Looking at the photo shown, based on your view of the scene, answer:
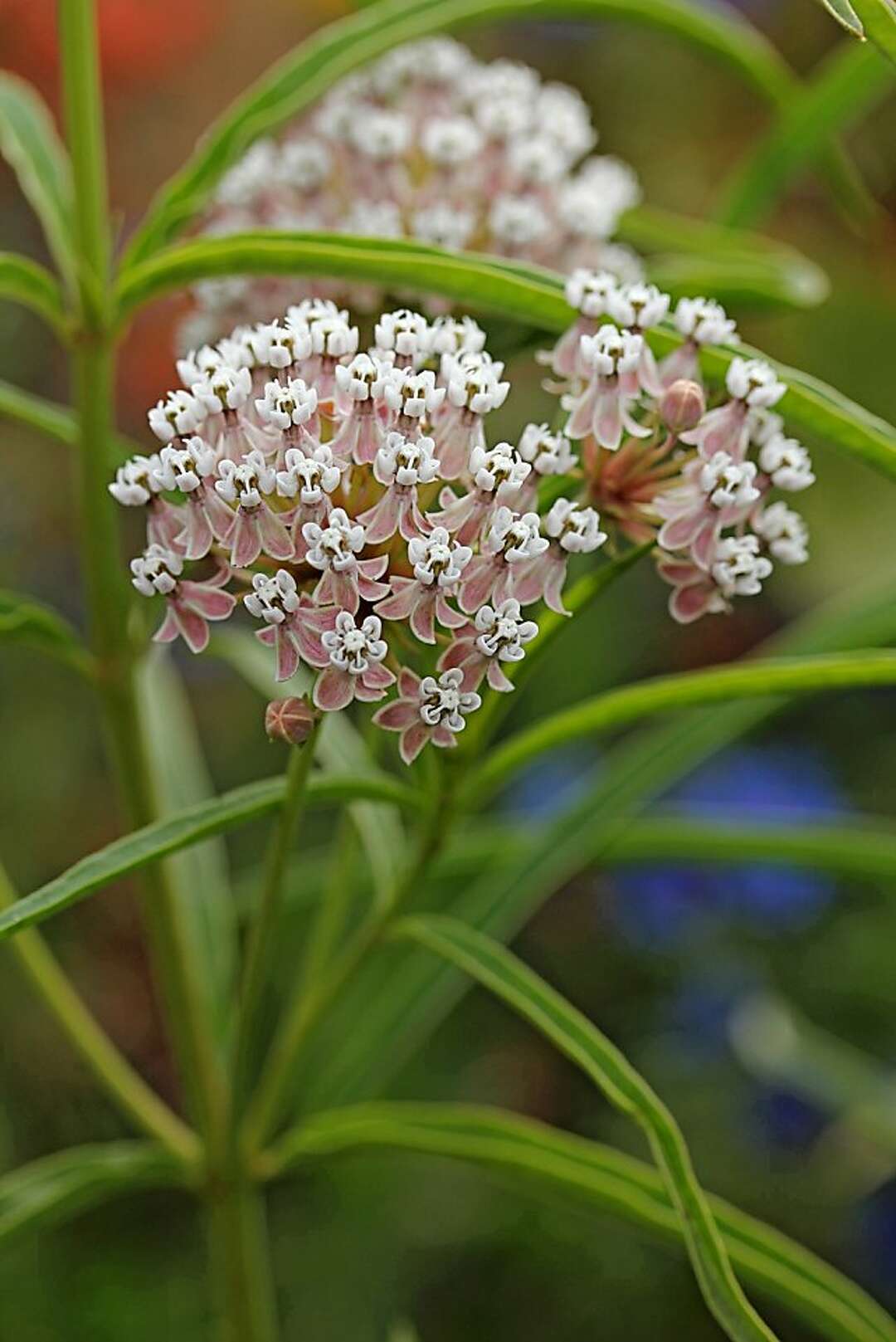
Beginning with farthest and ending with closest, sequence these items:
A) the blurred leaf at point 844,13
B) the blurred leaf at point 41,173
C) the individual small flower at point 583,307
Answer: the blurred leaf at point 41,173 → the individual small flower at point 583,307 → the blurred leaf at point 844,13

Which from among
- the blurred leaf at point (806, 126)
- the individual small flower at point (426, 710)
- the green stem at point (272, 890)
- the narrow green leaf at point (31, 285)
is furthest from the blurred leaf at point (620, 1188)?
the blurred leaf at point (806, 126)

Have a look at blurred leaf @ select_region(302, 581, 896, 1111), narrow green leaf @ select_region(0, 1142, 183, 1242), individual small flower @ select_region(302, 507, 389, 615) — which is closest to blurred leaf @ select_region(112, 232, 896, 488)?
individual small flower @ select_region(302, 507, 389, 615)

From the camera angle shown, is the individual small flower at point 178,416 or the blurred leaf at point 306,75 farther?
the blurred leaf at point 306,75

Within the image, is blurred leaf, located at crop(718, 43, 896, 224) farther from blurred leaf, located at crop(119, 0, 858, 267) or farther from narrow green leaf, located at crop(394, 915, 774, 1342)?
narrow green leaf, located at crop(394, 915, 774, 1342)

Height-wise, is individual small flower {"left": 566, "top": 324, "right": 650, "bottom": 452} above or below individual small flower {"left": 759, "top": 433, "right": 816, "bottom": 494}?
above

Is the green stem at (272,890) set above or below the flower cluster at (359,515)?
below

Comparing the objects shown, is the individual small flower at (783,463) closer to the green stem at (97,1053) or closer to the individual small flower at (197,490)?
the individual small flower at (197,490)
